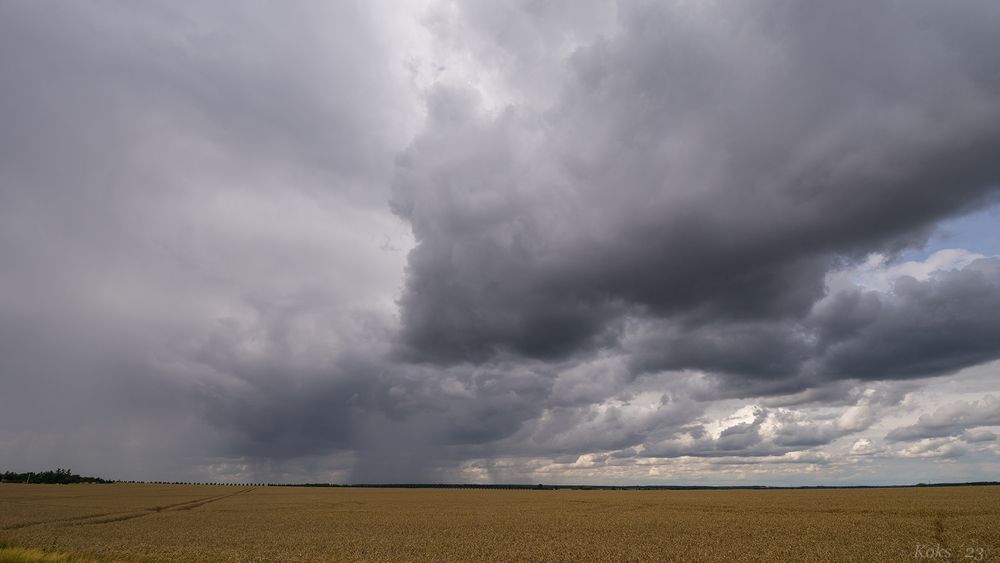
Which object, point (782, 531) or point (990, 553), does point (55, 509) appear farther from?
point (990, 553)

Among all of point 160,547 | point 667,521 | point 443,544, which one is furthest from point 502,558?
point 667,521

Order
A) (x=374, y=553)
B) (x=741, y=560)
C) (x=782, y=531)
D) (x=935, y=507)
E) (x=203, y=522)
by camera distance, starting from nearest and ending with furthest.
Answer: (x=741, y=560), (x=374, y=553), (x=782, y=531), (x=203, y=522), (x=935, y=507)

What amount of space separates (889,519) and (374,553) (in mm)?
46749

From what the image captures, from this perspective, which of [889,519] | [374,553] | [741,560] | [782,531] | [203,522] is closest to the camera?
[741,560]

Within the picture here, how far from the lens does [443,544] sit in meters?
37.5

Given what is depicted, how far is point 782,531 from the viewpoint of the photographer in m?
42.4

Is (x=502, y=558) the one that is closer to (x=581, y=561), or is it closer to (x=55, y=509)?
(x=581, y=561)

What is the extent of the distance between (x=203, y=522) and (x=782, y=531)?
53.5 metres

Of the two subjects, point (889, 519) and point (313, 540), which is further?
point (889, 519)

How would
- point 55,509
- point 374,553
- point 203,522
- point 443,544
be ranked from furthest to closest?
1. point 55,509
2. point 203,522
3. point 443,544
4. point 374,553

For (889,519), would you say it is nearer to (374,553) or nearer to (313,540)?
(374,553)

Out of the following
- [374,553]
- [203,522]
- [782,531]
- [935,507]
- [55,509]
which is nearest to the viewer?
[374,553]

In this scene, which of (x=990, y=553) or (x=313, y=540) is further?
(x=313, y=540)

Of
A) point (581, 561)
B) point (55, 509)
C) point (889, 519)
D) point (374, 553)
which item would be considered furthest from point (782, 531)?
point (55, 509)
